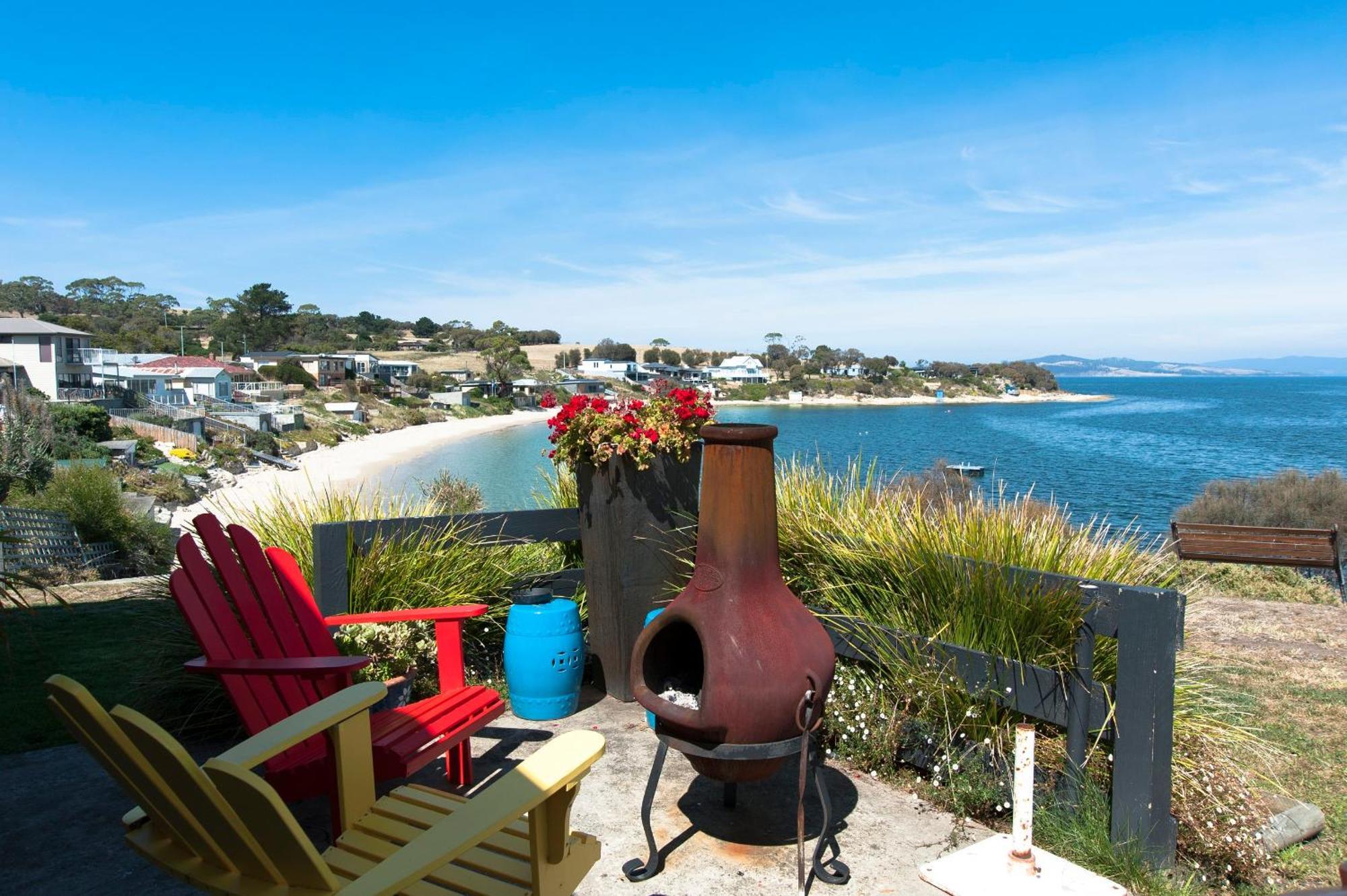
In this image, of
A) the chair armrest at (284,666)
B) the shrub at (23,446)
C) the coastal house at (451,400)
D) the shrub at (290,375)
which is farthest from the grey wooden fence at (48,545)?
the coastal house at (451,400)

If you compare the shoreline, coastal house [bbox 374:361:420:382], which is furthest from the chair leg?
the shoreline

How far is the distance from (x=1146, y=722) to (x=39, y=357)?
186ft

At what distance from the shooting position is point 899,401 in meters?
108

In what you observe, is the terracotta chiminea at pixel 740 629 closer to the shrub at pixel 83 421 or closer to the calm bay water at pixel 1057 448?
the calm bay water at pixel 1057 448

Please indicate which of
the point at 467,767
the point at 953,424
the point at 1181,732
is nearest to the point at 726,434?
the point at 467,767

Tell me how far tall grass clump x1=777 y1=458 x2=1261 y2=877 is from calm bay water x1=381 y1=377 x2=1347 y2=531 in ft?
6.64

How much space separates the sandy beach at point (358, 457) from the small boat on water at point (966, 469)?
49.5 feet

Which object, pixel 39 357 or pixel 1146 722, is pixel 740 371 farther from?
pixel 1146 722

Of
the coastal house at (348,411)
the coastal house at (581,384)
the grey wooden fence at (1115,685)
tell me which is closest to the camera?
the grey wooden fence at (1115,685)

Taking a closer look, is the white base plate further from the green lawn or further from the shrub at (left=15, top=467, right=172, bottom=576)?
the shrub at (left=15, top=467, right=172, bottom=576)

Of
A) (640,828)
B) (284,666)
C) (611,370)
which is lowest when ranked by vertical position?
(640,828)

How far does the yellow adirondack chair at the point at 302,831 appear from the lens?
179 cm

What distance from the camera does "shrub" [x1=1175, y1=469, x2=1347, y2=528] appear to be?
17047 mm

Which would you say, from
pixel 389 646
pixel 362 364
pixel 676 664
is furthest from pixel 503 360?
pixel 676 664
